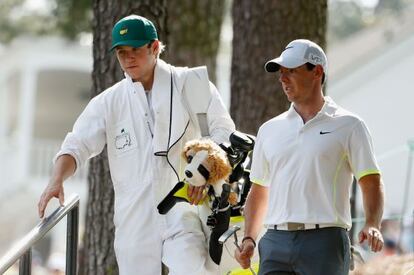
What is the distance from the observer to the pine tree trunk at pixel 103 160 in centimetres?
841

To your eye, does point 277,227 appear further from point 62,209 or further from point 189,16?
point 189,16

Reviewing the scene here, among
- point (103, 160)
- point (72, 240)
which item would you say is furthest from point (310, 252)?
point (103, 160)

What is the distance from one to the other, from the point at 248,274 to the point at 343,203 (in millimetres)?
804

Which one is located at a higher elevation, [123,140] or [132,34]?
[132,34]

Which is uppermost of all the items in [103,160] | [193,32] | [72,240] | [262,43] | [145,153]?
[262,43]

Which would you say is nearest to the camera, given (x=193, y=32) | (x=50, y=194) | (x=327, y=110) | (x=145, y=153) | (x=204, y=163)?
(x=327, y=110)

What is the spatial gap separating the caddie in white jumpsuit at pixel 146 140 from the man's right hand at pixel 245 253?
365mm

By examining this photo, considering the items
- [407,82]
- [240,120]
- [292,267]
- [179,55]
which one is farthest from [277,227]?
[407,82]

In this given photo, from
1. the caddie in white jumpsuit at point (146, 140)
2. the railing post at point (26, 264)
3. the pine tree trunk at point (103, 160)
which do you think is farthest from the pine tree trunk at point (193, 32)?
the railing post at point (26, 264)

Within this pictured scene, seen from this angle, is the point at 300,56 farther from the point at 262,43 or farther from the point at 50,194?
the point at 262,43

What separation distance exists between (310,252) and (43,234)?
1.42m

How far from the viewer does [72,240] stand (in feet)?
22.8

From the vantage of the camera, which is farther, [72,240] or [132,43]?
[72,240]

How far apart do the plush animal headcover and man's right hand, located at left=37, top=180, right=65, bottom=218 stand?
671 mm
